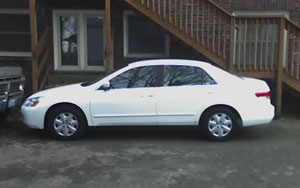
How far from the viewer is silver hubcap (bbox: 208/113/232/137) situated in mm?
7574

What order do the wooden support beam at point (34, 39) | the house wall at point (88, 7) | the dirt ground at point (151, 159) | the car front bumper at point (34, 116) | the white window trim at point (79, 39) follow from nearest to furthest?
1. the dirt ground at point (151, 159)
2. the car front bumper at point (34, 116)
3. the wooden support beam at point (34, 39)
4. the house wall at point (88, 7)
5. the white window trim at point (79, 39)

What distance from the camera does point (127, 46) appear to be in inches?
466

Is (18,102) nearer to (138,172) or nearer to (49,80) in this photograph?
(49,80)

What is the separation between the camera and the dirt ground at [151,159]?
18.4 ft

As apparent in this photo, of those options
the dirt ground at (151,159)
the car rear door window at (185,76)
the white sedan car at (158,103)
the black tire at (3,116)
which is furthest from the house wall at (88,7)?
the white sedan car at (158,103)

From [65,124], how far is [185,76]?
2332 mm

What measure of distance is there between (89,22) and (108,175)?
6902mm

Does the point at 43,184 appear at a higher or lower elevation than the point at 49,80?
lower

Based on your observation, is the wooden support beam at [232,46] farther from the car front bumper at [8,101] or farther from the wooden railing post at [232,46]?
the car front bumper at [8,101]

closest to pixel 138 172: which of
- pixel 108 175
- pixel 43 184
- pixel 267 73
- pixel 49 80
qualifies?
pixel 108 175

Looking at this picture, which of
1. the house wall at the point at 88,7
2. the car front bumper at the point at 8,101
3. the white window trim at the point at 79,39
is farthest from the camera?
the white window trim at the point at 79,39

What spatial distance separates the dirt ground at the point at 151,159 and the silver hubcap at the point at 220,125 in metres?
0.20

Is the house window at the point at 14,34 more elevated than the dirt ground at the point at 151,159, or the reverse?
the house window at the point at 14,34

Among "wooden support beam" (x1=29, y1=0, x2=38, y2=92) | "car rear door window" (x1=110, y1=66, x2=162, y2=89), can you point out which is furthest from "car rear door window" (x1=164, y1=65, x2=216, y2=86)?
"wooden support beam" (x1=29, y1=0, x2=38, y2=92)
